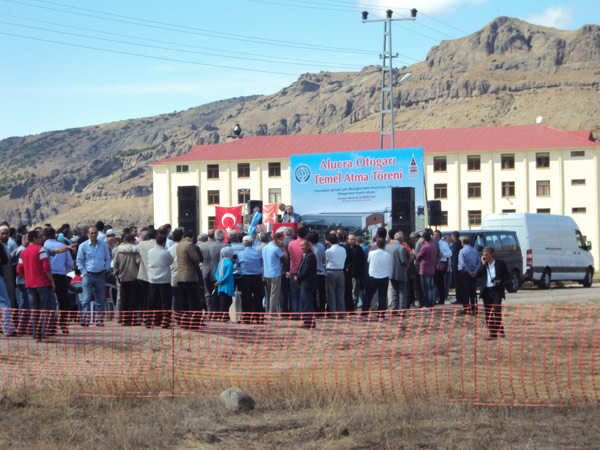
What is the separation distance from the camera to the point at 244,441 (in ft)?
24.9

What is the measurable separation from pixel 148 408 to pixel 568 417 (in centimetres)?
437

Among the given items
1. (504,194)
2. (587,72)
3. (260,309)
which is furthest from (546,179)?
(587,72)

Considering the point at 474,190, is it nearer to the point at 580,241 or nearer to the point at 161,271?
the point at 580,241

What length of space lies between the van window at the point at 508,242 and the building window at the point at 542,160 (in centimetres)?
4880

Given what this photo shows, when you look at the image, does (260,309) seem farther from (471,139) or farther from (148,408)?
(471,139)

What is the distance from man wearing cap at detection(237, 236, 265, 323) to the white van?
12858mm

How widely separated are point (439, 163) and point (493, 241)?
50441 millimetres

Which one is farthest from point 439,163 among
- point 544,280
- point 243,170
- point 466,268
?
point 466,268

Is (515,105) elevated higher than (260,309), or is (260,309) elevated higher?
(515,105)

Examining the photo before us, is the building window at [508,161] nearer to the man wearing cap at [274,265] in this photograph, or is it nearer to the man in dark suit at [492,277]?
the man wearing cap at [274,265]

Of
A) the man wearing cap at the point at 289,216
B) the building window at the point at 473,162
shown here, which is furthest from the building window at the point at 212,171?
the man wearing cap at the point at 289,216

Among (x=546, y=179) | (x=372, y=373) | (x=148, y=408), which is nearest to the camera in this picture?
(x=148, y=408)

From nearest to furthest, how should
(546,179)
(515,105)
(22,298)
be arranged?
(22,298), (546,179), (515,105)

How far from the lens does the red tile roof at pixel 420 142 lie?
2820 inches
